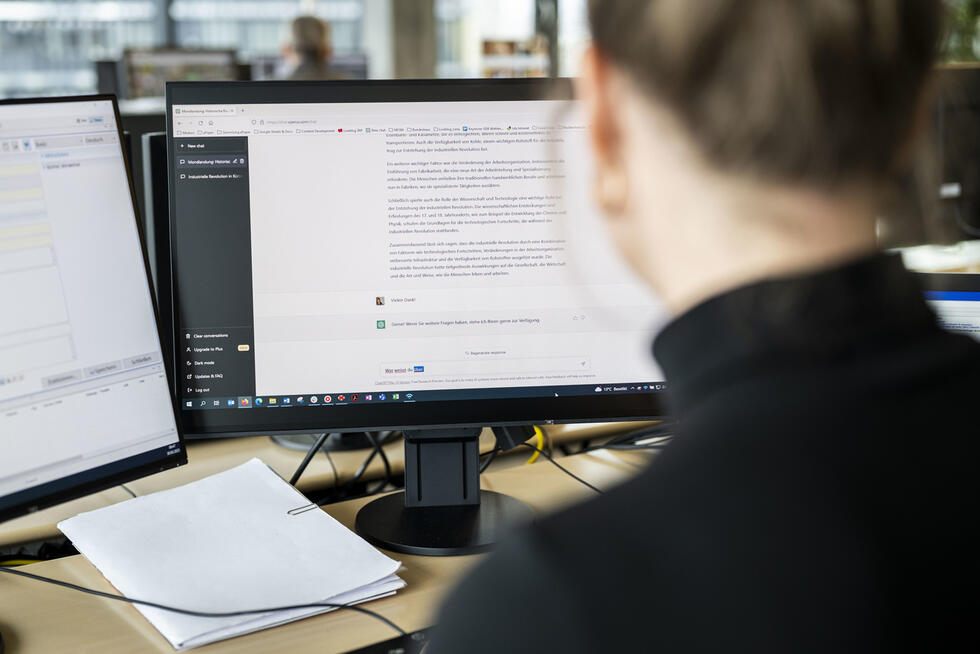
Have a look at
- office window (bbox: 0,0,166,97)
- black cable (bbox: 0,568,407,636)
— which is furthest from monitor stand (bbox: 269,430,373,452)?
office window (bbox: 0,0,166,97)

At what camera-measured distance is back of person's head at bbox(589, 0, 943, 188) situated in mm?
393

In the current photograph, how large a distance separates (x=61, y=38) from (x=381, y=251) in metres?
5.53

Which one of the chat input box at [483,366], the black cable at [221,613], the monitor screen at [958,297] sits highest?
the monitor screen at [958,297]

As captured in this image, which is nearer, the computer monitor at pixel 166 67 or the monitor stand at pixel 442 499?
the monitor stand at pixel 442 499

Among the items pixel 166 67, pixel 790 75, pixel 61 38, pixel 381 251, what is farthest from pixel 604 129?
pixel 61 38

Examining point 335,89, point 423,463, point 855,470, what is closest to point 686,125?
point 855,470

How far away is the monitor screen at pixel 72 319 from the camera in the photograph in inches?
32.5

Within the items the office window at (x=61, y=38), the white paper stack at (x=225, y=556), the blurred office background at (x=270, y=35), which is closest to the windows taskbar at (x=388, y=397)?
the white paper stack at (x=225, y=556)

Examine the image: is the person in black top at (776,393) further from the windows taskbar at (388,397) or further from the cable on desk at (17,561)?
the cable on desk at (17,561)

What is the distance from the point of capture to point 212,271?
963 mm

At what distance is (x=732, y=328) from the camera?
0.43 meters

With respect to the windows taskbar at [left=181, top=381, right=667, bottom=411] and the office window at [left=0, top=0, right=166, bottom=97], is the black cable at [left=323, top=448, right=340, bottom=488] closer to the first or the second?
the windows taskbar at [left=181, top=381, right=667, bottom=411]

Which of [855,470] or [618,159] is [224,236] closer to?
[618,159]

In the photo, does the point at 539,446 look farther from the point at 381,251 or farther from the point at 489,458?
the point at 381,251
